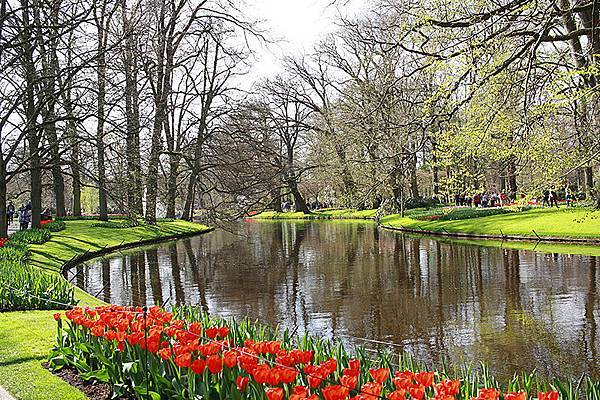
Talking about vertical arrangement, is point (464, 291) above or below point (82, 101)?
below

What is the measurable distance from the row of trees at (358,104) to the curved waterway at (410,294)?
199 cm

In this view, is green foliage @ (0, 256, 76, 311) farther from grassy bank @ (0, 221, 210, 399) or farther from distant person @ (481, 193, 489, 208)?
distant person @ (481, 193, 489, 208)

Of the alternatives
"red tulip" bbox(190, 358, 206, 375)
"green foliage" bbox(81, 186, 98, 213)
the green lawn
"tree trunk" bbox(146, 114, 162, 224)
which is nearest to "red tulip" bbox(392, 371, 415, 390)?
"red tulip" bbox(190, 358, 206, 375)

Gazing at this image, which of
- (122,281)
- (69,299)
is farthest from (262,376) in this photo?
(122,281)

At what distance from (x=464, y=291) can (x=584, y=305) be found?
254 cm

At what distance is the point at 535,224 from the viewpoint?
23344mm

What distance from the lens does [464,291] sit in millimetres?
12539

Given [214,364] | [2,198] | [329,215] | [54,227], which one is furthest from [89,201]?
[214,364]

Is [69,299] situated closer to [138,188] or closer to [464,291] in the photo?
[464,291]

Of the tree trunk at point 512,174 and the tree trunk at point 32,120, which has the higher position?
the tree trunk at point 32,120

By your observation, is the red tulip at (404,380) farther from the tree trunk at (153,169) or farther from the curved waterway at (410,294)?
the tree trunk at (153,169)

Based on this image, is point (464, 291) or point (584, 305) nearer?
point (584, 305)

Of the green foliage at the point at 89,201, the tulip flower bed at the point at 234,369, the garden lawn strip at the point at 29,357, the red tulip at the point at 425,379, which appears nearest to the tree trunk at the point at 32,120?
the garden lawn strip at the point at 29,357

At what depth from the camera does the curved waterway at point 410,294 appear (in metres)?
8.16
